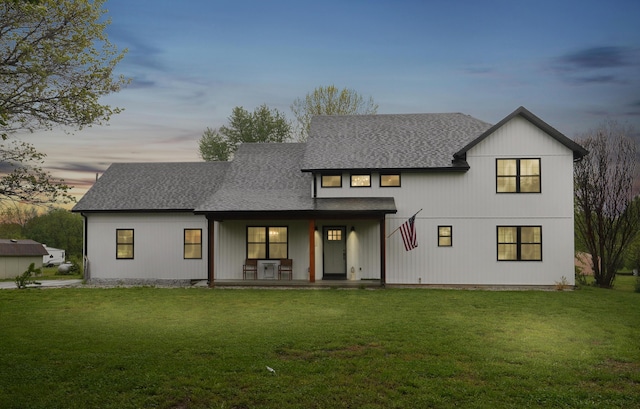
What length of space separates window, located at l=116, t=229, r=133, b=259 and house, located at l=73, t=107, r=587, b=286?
0.05 metres

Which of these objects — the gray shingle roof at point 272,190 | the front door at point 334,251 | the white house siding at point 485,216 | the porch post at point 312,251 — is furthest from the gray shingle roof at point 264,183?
the white house siding at point 485,216

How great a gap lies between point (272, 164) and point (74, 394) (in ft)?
61.1

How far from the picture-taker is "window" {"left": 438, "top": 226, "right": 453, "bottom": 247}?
69.0 ft

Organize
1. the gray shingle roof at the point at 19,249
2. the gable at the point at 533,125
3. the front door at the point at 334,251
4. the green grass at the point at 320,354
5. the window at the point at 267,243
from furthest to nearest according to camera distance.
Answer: the gray shingle roof at the point at 19,249
the window at the point at 267,243
the front door at the point at 334,251
the gable at the point at 533,125
the green grass at the point at 320,354

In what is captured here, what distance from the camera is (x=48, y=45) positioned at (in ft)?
40.8

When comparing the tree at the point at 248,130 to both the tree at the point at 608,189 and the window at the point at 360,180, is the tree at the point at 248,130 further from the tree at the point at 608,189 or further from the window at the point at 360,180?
the tree at the point at 608,189

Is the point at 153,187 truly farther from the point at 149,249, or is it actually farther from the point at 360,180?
the point at 360,180

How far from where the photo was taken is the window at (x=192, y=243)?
23312 millimetres

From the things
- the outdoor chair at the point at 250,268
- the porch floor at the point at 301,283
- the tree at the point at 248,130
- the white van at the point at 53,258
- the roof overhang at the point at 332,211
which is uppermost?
the tree at the point at 248,130

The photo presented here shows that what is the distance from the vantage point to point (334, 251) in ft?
72.5

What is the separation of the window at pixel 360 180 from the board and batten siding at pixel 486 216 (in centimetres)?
162

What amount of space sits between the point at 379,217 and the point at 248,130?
24.9 meters

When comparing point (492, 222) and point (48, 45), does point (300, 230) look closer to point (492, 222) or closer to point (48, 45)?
point (492, 222)

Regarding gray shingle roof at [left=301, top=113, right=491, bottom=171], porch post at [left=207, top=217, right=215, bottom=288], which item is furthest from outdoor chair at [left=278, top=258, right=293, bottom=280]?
gray shingle roof at [left=301, top=113, right=491, bottom=171]
